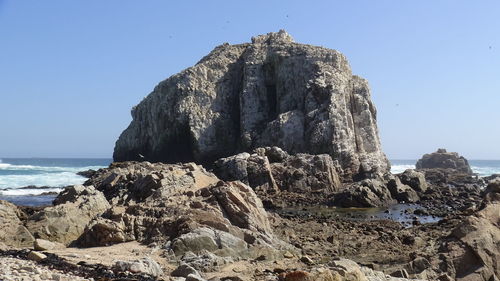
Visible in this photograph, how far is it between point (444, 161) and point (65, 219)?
255ft

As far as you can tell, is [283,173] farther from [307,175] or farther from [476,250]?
[476,250]

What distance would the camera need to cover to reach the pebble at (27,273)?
8.30 metres

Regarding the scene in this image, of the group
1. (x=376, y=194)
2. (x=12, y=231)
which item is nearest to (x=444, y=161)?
(x=376, y=194)

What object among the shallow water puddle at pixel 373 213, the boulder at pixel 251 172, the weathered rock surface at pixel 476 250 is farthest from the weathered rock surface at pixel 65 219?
the boulder at pixel 251 172

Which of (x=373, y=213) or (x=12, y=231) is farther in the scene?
(x=373, y=213)

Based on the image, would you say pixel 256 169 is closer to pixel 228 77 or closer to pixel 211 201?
pixel 211 201

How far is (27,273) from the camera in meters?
8.71

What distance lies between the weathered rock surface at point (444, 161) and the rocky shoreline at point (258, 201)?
20158 mm

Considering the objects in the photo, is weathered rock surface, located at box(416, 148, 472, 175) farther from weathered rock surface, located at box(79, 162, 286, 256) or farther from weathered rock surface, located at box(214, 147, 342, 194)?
weathered rock surface, located at box(79, 162, 286, 256)

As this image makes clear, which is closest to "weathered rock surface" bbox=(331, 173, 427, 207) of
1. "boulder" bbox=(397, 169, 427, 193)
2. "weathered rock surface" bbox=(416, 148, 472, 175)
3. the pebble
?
"boulder" bbox=(397, 169, 427, 193)

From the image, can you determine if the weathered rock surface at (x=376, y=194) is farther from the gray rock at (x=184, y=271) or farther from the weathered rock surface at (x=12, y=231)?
the gray rock at (x=184, y=271)

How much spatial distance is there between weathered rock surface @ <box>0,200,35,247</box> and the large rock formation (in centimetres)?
3645

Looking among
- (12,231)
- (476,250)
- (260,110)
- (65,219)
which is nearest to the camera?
(476,250)

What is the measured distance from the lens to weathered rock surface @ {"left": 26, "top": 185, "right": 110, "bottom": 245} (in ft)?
52.1
